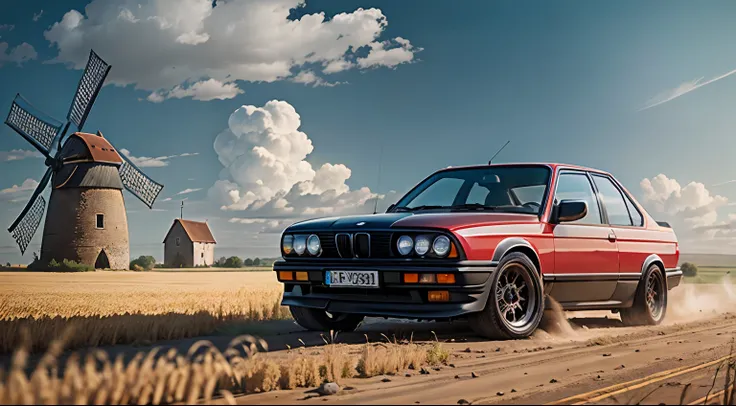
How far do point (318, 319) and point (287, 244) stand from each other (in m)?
0.93

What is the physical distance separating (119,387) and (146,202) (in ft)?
174

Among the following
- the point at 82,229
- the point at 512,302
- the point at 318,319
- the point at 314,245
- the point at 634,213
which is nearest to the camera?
the point at 512,302

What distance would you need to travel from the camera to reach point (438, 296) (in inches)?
271

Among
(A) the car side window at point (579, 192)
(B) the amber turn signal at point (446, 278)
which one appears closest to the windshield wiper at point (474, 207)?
(A) the car side window at point (579, 192)

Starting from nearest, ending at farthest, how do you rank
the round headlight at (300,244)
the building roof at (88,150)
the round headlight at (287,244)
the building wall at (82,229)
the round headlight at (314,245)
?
the round headlight at (314,245) < the round headlight at (300,244) < the round headlight at (287,244) < the building wall at (82,229) < the building roof at (88,150)

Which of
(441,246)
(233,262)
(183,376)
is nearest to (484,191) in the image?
(441,246)

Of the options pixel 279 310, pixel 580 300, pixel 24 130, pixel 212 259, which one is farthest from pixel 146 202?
pixel 580 300

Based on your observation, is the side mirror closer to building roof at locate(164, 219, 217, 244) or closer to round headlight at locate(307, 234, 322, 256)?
round headlight at locate(307, 234, 322, 256)

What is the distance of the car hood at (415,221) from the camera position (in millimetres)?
6992

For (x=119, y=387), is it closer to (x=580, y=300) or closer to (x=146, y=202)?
(x=580, y=300)

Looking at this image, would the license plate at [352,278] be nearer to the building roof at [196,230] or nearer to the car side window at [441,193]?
the car side window at [441,193]

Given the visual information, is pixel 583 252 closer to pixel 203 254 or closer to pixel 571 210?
pixel 571 210

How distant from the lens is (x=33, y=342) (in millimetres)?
6887

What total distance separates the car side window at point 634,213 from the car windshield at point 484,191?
1987mm
